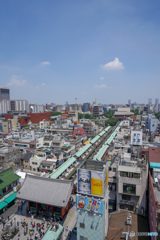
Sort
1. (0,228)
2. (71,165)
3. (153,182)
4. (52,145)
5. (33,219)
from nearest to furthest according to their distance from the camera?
(153,182)
(0,228)
(33,219)
(71,165)
(52,145)

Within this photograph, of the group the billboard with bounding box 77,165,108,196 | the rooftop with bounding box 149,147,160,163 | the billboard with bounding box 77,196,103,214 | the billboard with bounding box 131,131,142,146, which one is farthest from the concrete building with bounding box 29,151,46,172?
the rooftop with bounding box 149,147,160,163

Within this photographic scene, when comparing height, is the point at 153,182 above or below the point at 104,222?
above

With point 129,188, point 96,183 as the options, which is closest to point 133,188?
point 129,188

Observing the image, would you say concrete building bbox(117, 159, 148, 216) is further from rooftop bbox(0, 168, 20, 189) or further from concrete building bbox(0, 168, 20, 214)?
rooftop bbox(0, 168, 20, 189)

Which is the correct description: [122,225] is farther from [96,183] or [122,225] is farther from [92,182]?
[92,182]

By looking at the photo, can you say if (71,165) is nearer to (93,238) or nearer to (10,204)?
(10,204)

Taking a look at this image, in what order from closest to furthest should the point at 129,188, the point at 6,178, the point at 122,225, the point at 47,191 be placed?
the point at 122,225
the point at 129,188
the point at 47,191
the point at 6,178

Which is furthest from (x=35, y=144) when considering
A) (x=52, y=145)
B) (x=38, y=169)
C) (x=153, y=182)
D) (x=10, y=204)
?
(x=153, y=182)

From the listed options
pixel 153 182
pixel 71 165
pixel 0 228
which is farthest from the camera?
pixel 71 165
